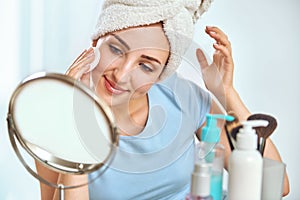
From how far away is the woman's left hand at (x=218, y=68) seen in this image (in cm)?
80

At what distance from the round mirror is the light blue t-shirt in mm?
141

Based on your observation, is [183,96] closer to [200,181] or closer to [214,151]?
[214,151]

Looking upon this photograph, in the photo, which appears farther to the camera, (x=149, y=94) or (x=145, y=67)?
(x=149, y=94)

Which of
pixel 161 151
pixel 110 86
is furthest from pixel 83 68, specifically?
pixel 161 151

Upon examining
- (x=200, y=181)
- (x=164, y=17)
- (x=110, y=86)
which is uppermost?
(x=164, y=17)

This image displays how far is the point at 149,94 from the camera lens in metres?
0.91

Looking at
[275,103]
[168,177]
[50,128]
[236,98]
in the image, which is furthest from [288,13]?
[50,128]

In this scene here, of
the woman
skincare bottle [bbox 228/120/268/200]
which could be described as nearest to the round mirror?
the woman

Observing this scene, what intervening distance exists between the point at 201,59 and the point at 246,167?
A: 212mm

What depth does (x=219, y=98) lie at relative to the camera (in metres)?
0.81

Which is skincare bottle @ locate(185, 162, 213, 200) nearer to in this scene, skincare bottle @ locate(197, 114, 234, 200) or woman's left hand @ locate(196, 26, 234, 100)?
skincare bottle @ locate(197, 114, 234, 200)

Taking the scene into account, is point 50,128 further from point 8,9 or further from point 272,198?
point 8,9

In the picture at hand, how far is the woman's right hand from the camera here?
73 cm

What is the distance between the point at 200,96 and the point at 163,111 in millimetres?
83
